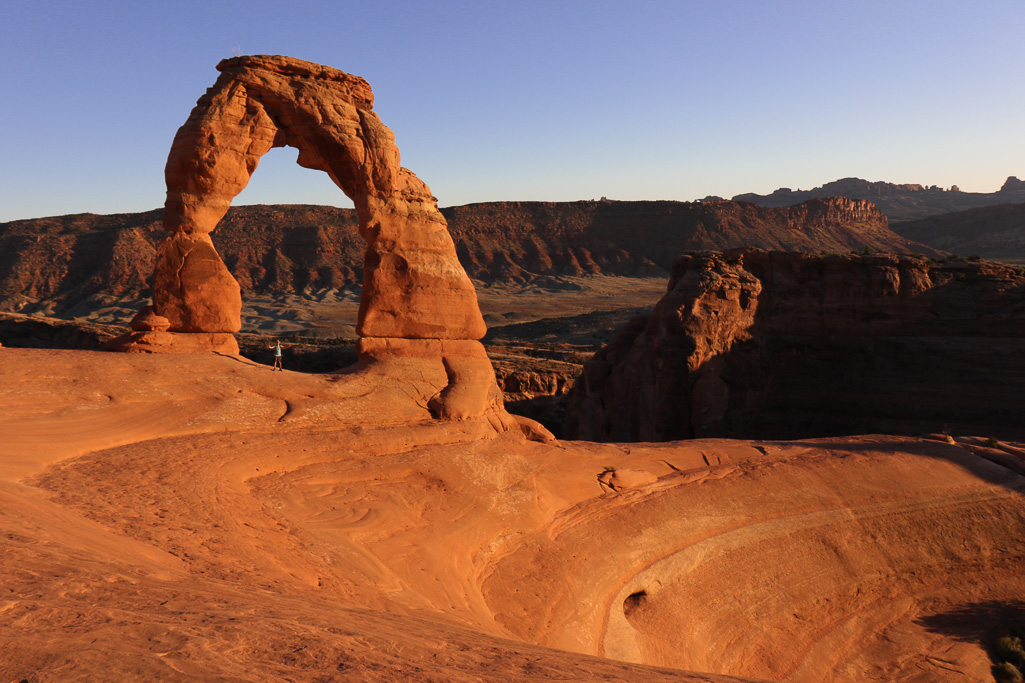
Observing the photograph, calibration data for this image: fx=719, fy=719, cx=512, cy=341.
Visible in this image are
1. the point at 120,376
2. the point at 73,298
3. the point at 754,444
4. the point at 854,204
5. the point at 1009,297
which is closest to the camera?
the point at 120,376

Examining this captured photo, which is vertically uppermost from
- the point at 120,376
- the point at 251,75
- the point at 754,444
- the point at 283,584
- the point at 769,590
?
the point at 251,75

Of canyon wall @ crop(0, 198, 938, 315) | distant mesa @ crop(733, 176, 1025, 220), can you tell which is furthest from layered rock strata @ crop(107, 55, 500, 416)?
distant mesa @ crop(733, 176, 1025, 220)

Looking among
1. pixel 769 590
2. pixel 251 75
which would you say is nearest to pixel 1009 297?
pixel 769 590

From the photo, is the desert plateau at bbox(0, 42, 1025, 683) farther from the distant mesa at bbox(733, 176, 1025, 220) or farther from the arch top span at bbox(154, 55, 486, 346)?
the distant mesa at bbox(733, 176, 1025, 220)

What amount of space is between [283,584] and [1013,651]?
12202 mm

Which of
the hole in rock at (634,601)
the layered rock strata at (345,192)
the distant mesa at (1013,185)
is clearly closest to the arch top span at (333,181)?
the layered rock strata at (345,192)

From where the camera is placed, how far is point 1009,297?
23500mm

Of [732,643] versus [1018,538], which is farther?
[1018,538]

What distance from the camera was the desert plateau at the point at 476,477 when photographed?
478cm

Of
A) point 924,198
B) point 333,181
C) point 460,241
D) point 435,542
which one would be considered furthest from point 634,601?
point 924,198

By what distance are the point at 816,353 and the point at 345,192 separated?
17.6 metres

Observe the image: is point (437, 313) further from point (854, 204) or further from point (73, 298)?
point (854, 204)

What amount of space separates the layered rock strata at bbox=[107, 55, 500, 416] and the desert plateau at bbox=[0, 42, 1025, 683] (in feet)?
0.16

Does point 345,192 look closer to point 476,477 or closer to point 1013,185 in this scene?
point 476,477
